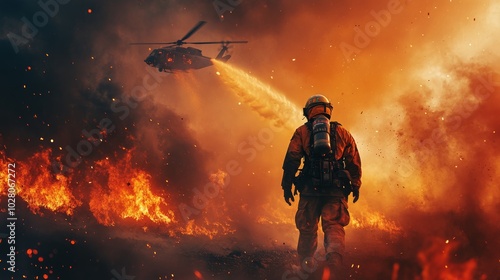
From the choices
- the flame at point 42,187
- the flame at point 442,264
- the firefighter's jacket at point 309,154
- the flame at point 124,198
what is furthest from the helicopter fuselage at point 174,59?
the flame at point 442,264

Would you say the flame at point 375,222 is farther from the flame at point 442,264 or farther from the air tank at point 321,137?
the air tank at point 321,137

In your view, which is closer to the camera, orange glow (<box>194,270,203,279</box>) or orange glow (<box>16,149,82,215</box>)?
orange glow (<box>194,270,203,279</box>)

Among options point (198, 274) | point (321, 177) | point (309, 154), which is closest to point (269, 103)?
point (309, 154)

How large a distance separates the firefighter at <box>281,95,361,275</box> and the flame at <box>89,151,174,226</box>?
6.79 meters

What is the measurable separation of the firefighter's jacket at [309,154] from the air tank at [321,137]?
0.32 metres

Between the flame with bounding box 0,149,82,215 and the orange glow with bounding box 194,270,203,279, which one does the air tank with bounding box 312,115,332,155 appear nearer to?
the orange glow with bounding box 194,270,203,279

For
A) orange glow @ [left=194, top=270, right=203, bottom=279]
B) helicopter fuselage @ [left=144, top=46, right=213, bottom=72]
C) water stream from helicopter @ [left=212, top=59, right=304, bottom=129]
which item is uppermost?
helicopter fuselage @ [left=144, top=46, right=213, bottom=72]

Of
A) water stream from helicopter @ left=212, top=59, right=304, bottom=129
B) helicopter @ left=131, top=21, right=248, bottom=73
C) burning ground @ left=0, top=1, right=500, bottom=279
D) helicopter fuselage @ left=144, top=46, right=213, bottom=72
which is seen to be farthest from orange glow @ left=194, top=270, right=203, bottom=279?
helicopter fuselage @ left=144, top=46, right=213, bottom=72

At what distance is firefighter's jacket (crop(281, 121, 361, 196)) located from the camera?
555 centimetres

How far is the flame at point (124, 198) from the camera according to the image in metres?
11.2

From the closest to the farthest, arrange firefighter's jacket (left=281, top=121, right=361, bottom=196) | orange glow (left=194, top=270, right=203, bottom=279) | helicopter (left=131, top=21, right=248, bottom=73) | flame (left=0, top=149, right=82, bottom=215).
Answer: firefighter's jacket (left=281, top=121, right=361, bottom=196) < orange glow (left=194, top=270, right=203, bottom=279) < flame (left=0, top=149, right=82, bottom=215) < helicopter (left=131, top=21, right=248, bottom=73)

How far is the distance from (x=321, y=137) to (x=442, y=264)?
18.0 ft

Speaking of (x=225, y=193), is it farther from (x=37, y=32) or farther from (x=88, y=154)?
(x=37, y=32)

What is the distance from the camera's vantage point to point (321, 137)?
203 inches
